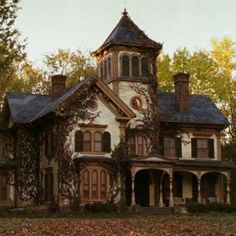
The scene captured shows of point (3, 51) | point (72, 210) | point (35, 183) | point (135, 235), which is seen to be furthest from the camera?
point (35, 183)

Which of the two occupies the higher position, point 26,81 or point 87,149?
point 26,81

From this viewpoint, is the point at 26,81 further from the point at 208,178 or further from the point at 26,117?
the point at 208,178

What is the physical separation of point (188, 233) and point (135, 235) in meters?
2.07

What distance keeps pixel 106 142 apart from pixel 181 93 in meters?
8.88

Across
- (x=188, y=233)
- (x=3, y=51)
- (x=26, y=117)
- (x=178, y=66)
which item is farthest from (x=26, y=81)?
(x=188, y=233)

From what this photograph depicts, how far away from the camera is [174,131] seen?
43.1 metres

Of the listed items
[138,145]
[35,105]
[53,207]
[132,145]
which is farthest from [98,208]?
[35,105]

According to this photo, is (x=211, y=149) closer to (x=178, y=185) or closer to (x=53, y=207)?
(x=178, y=185)

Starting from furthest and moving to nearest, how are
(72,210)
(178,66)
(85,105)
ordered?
1. (178,66)
2. (85,105)
3. (72,210)

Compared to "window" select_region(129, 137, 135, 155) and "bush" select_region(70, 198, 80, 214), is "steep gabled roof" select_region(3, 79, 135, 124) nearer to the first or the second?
"window" select_region(129, 137, 135, 155)

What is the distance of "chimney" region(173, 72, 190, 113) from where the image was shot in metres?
44.5

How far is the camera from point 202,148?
1714 inches

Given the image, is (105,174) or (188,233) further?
(105,174)

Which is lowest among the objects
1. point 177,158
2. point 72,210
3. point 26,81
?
point 72,210
